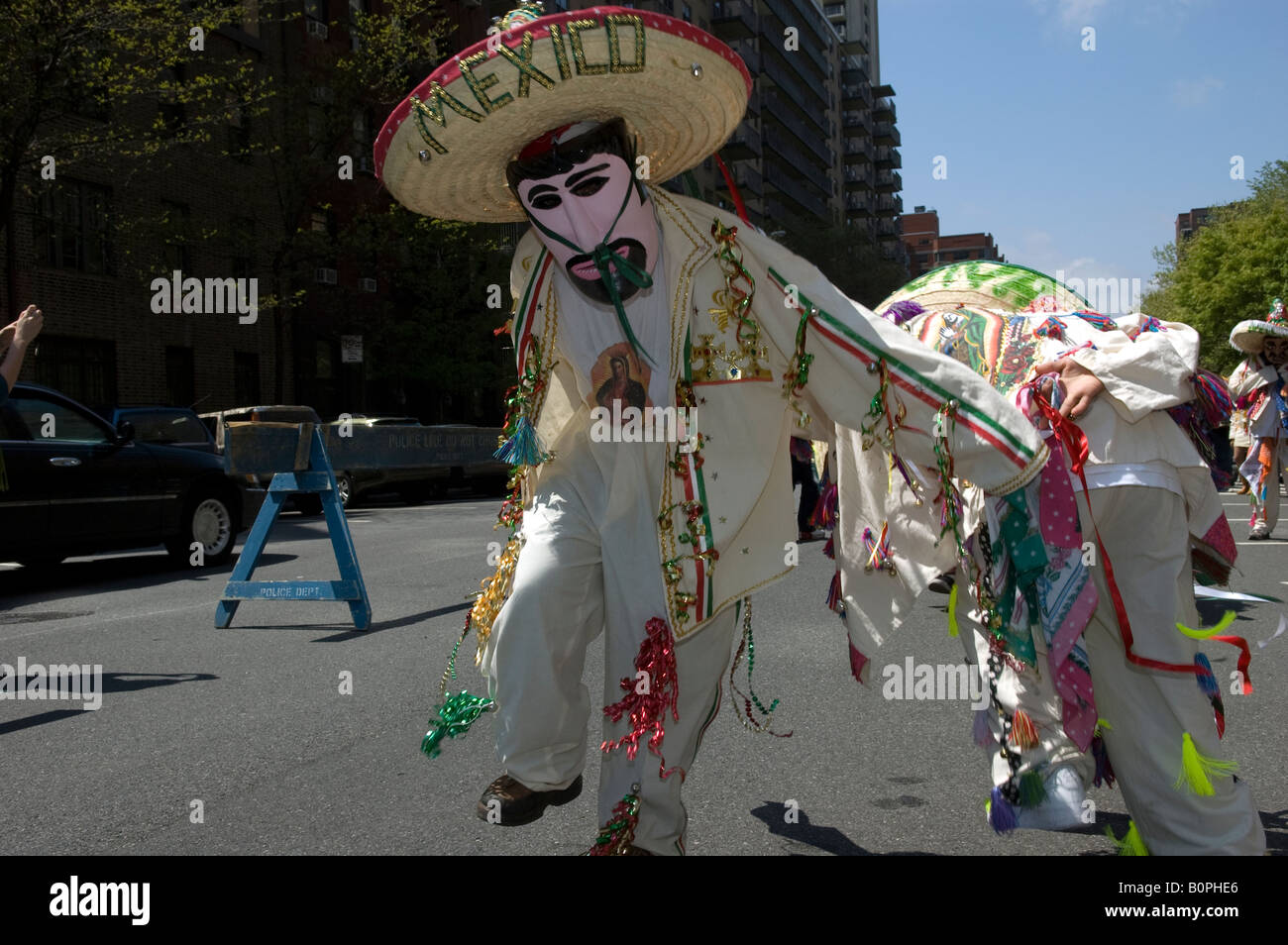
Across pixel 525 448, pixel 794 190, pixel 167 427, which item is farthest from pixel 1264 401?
pixel 794 190

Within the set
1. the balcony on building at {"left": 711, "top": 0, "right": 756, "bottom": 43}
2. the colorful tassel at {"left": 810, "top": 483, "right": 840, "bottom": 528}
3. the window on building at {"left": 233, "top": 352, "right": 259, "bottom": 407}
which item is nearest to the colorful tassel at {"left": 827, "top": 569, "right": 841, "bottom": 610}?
the colorful tassel at {"left": 810, "top": 483, "right": 840, "bottom": 528}

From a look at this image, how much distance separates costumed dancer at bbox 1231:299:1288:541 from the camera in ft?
32.5

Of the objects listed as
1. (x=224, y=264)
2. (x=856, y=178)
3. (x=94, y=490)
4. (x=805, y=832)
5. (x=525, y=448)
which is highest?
(x=856, y=178)

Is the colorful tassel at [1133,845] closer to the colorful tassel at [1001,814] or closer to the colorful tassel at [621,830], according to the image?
the colorful tassel at [1001,814]

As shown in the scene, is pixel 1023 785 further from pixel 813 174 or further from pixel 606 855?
pixel 813 174

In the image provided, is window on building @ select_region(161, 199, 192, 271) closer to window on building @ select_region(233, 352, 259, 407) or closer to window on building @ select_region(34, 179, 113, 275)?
window on building @ select_region(34, 179, 113, 275)

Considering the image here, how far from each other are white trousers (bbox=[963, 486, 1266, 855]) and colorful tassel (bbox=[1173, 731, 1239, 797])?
0.02 metres

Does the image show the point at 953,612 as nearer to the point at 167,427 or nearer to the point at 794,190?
the point at 167,427

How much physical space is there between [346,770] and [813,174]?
79180 mm

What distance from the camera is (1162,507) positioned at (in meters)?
3.11

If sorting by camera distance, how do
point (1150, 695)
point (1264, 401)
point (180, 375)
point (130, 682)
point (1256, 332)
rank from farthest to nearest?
point (180, 375) < point (1264, 401) < point (1256, 332) < point (130, 682) < point (1150, 695)

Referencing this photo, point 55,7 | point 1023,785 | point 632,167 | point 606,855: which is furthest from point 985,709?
point 55,7

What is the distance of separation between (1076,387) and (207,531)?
32.9ft

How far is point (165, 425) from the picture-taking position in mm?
14523
